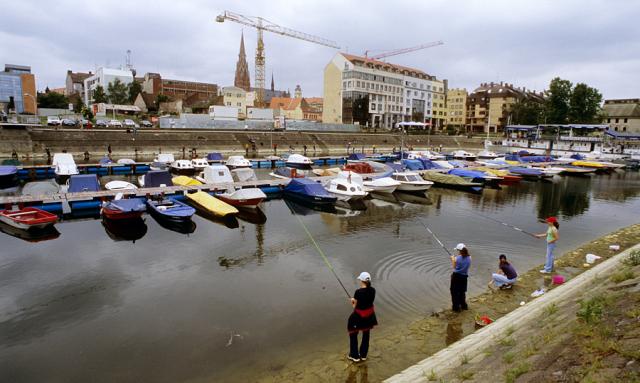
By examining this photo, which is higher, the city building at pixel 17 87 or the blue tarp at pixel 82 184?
the city building at pixel 17 87

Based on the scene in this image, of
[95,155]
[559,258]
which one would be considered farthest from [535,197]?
[95,155]

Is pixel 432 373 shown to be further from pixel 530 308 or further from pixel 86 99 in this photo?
pixel 86 99

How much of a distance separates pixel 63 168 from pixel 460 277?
40731 millimetres

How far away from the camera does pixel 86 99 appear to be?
497 feet

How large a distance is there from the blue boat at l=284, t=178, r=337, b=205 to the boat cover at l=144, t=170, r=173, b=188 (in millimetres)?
9872

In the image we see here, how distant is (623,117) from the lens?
102 m

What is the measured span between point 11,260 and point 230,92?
10943 cm

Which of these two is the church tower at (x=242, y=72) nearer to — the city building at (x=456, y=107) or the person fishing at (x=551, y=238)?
the city building at (x=456, y=107)

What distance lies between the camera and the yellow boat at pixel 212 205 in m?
24.4

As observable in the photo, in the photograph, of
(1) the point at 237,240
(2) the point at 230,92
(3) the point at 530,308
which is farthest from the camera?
(2) the point at 230,92

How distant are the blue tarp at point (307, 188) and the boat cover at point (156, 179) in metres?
10.1

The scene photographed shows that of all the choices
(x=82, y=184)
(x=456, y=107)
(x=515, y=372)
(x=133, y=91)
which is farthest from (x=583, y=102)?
(x=133, y=91)

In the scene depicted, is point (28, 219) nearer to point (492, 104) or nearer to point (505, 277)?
point (505, 277)

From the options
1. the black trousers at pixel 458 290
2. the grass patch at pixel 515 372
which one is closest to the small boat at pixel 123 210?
the black trousers at pixel 458 290
